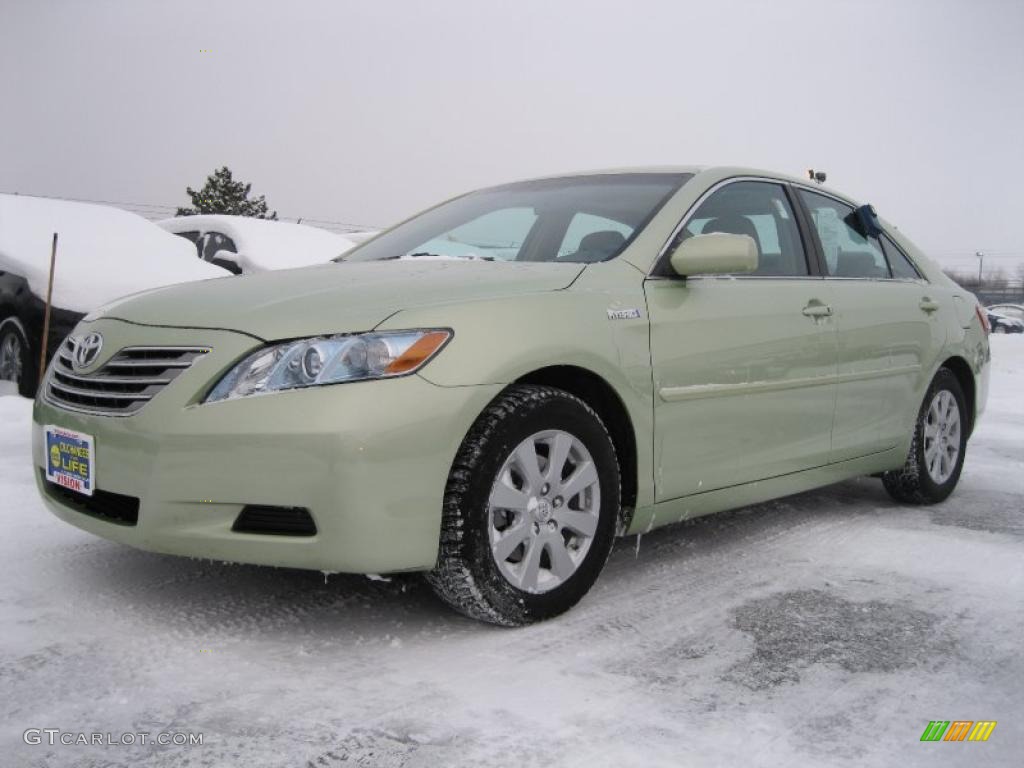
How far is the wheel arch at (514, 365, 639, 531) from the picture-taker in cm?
322

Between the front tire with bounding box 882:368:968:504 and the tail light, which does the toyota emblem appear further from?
the tail light

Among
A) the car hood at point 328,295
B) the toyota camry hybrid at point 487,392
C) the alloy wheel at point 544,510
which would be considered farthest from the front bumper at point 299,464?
the alloy wheel at point 544,510

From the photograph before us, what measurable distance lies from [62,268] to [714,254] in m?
5.07

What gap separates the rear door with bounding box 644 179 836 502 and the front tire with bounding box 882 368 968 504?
994mm

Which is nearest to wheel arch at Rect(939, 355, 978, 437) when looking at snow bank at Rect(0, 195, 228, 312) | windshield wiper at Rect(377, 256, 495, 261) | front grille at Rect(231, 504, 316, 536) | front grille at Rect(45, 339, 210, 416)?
windshield wiper at Rect(377, 256, 495, 261)

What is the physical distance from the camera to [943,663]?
2.86m

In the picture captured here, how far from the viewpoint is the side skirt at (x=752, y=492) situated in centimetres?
348

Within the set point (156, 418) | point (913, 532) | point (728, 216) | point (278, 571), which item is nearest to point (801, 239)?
point (728, 216)

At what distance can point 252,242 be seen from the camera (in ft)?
32.3

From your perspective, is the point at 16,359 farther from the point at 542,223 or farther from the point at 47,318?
the point at 542,223

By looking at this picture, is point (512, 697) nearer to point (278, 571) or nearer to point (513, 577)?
point (513, 577)

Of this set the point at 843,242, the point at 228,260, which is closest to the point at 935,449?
the point at 843,242

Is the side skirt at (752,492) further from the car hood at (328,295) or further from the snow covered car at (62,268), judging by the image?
the snow covered car at (62,268)

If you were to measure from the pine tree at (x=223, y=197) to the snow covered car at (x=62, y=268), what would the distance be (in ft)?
148
